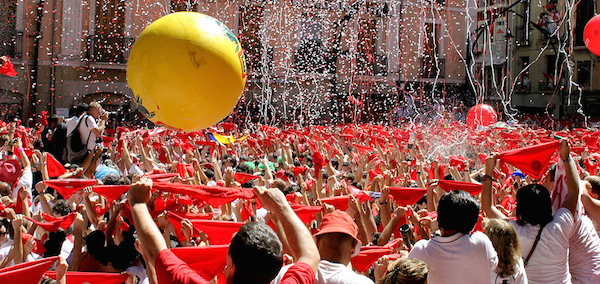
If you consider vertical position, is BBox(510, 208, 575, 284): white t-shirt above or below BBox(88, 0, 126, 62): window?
below

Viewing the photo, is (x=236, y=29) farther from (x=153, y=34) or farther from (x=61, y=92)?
(x=153, y=34)

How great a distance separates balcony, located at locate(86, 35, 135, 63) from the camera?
2044 cm

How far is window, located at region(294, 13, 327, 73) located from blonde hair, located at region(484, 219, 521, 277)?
20.3 meters

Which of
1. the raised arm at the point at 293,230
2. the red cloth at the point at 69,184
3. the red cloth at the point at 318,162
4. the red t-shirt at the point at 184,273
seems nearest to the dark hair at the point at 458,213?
the raised arm at the point at 293,230

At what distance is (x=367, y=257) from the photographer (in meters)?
3.38

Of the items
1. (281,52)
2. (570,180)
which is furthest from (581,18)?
(570,180)

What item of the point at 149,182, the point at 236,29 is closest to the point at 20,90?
the point at 236,29

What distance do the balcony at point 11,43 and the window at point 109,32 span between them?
224 centimetres

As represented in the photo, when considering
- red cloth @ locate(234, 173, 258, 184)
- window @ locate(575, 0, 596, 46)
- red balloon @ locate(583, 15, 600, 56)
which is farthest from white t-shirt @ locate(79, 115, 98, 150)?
window @ locate(575, 0, 596, 46)

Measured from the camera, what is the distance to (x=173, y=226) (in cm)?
377

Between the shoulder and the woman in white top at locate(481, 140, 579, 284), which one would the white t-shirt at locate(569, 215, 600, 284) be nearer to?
the woman in white top at locate(481, 140, 579, 284)

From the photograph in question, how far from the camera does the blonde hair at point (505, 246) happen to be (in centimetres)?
275

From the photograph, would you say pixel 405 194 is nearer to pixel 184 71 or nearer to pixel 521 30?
pixel 184 71

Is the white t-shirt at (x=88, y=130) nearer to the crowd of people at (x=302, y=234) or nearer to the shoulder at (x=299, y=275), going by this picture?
the crowd of people at (x=302, y=234)
